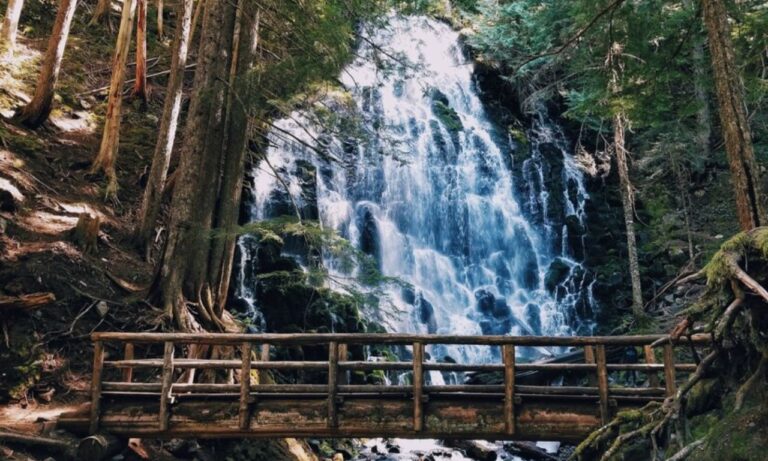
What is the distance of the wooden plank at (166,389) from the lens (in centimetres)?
719

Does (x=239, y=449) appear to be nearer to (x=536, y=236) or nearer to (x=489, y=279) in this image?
(x=489, y=279)

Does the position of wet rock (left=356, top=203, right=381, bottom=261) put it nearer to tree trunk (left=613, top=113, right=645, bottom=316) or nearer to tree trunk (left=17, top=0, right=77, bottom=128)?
tree trunk (left=613, top=113, right=645, bottom=316)

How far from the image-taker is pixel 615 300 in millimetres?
18750

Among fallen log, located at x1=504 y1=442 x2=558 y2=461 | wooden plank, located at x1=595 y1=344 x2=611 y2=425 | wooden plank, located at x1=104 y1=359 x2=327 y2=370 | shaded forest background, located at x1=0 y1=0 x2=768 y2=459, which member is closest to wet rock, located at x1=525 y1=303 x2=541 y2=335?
shaded forest background, located at x1=0 y1=0 x2=768 y2=459

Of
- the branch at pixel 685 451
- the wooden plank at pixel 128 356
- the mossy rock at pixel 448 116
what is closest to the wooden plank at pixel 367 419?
the wooden plank at pixel 128 356

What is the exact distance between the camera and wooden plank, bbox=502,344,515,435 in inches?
282

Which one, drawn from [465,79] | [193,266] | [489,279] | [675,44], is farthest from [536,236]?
[193,266]

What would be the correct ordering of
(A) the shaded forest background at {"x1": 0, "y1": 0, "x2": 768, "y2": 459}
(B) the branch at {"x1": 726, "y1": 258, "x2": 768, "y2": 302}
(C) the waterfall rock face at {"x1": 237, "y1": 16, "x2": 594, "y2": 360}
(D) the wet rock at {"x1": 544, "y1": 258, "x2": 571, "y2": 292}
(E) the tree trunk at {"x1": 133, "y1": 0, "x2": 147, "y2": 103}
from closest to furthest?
1. (B) the branch at {"x1": 726, "y1": 258, "x2": 768, "y2": 302}
2. (A) the shaded forest background at {"x1": 0, "y1": 0, "x2": 768, "y2": 459}
3. (E) the tree trunk at {"x1": 133, "y1": 0, "x2": 147, "y2": 103}
4. (C) the waterfall rock face at {"x1": 237, "y1": 16, "x2": 594, "y2": 360}
5. (D) the wet rock at {"x1": 544, "y1": 258, "x2": 571, "y2": 292}

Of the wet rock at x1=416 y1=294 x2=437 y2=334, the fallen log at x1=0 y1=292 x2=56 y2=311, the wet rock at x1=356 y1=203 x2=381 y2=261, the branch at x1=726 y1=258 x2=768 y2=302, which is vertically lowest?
the branch at x1=726 y1=258 x2=768 y2=302

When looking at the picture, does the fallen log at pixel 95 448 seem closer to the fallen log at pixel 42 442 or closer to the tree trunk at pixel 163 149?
the fallen log at pixel 42 442

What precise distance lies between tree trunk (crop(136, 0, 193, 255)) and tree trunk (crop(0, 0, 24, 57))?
4515 millimetres

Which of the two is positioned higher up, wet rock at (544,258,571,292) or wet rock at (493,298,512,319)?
wet rock at (544,258,571,292)

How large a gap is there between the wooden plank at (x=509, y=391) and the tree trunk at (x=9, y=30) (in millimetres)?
13027

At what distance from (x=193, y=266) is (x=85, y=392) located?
2.43 metres
